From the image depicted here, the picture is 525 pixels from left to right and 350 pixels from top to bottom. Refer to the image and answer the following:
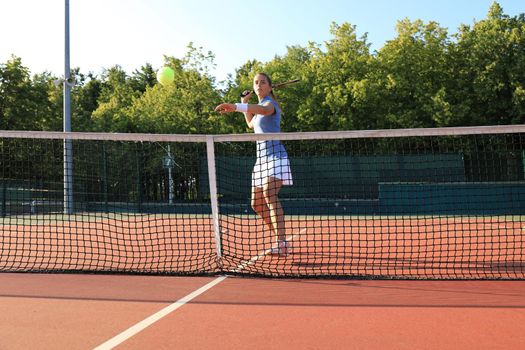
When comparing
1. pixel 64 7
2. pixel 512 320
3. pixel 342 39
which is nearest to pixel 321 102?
pixel 342 39

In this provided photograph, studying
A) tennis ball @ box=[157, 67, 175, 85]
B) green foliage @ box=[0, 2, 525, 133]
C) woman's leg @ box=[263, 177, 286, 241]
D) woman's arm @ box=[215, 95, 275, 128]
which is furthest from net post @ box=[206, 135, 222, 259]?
green foliage @ box=[0, 2, 525, 133]

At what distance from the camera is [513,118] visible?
2581 cm

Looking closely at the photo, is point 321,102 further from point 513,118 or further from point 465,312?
point 465,312

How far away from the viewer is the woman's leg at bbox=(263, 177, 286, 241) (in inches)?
201

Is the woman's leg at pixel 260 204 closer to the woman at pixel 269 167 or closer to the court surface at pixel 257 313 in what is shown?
the woman at pixel 269 167

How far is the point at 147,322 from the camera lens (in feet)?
9.64

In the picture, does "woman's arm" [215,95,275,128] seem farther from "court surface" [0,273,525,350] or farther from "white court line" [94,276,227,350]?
"white court line" [94,276,227,350]

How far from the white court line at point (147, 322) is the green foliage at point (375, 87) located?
23.1 metres

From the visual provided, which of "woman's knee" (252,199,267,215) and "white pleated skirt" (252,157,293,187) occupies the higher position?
"white pleated skirt" (252,157,293,187)

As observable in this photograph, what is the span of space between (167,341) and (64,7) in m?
18.0

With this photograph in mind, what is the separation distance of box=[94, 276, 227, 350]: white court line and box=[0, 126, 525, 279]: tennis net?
760 mm

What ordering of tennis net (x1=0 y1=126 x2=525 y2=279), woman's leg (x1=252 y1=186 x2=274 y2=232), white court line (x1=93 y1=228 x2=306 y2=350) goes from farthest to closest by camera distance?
woman's leg (x1=252 y1=186 x2=274 y2=232) < tennis net (x1=0 y1=126 x2=525 y2=279) < white court line (x1=93 y1=228 x2=306 y2=350)

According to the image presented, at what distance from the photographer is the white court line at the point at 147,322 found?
8.44ft

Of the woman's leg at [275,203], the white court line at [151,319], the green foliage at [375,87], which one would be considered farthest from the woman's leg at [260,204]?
the green foliage at [375,87]
